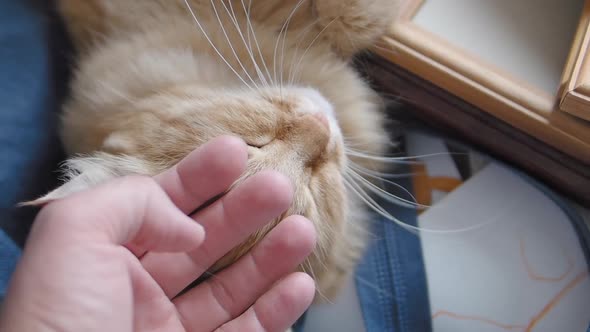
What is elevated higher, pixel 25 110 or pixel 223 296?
pixel 25 110

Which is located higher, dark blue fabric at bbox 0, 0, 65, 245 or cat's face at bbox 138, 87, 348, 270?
dark blue fabric at bbox 0, 0, 65, 245

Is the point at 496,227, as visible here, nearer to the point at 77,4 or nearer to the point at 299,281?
the point at 299,281

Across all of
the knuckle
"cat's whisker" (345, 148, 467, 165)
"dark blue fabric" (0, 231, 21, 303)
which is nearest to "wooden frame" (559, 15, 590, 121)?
"cat's whisker" (345, 148, 467, 165)

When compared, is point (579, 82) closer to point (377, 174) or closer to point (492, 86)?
point (492, 86)

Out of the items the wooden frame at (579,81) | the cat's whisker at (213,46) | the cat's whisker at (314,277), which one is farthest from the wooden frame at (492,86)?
the cat's whisker at (314,277)

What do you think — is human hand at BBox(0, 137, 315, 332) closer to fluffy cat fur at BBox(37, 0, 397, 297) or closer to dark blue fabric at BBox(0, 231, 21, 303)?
fluffy cat fur at BBox(37, 0, 397, 297)

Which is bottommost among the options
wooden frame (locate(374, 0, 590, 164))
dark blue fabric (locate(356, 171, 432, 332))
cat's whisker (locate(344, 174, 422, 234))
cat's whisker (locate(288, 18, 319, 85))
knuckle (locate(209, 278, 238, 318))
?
dark blue fabric (locate(356, 171, 432, 332))

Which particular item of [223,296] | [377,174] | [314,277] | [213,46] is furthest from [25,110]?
[377,174]
